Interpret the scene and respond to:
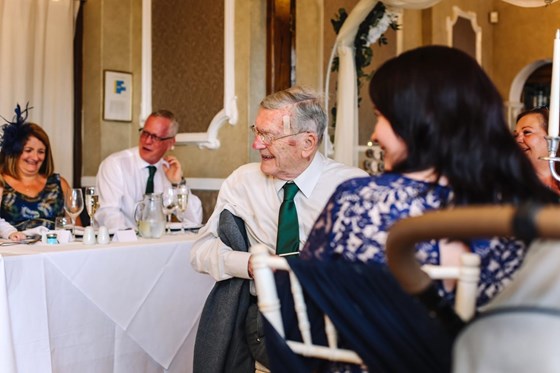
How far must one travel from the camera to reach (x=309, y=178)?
218 centimetres

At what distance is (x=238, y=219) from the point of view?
2.18 meters

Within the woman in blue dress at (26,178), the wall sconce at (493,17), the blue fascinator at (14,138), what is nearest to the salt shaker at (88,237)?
the woman in blue dress at (26,178)

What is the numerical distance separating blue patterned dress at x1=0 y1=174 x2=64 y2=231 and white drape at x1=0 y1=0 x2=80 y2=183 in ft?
5.18

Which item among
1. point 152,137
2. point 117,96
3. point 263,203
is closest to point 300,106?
point 263,203

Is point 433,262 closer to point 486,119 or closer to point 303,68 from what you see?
point 486,119

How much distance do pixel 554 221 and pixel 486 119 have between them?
1.80 feet

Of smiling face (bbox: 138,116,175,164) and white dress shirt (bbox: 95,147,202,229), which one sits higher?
smiling face (bbox: 138,116,175,164)

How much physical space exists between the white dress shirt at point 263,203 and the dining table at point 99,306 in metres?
0.55

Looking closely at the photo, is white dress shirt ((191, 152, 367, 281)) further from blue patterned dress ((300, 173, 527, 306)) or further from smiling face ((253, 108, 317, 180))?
blue patterned dress ((300, 173, 527, 306))

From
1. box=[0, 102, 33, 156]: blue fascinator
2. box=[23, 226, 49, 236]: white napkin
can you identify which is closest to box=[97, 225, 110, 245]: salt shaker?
box=[23, 226, 49, 236]: white napkin

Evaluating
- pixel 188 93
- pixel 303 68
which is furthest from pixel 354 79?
pixel 188 93

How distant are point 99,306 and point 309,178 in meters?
1.01

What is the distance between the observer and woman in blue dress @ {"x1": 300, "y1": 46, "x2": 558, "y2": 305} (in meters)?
1.04

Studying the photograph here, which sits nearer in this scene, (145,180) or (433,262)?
(433,262)
